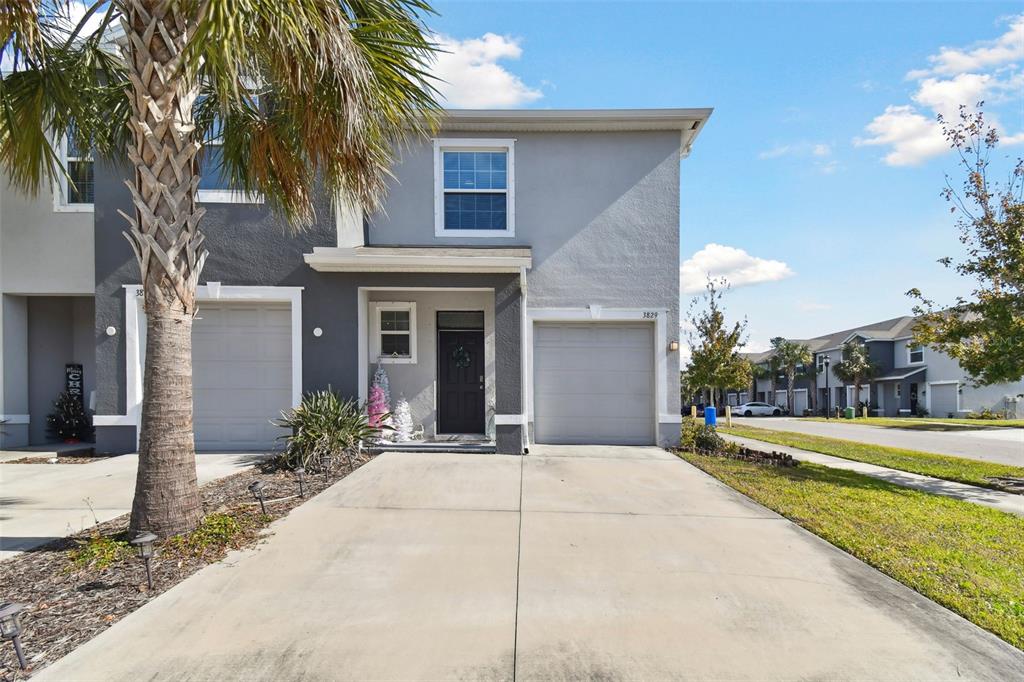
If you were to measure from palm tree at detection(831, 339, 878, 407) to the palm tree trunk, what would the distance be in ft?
150

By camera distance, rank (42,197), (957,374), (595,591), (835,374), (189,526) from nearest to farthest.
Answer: (595,591) → (189,526) → (42,197) → (957,374) → (835,374)

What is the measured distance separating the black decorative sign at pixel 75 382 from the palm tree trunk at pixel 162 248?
28.4ft

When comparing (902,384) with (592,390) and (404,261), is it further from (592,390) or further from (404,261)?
(404,261)

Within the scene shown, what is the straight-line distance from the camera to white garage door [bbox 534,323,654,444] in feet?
37.1

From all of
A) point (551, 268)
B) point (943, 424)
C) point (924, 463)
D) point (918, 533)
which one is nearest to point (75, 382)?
point (551, 268)

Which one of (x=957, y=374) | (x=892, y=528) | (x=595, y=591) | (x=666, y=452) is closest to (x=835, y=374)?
(x=957, y=374)

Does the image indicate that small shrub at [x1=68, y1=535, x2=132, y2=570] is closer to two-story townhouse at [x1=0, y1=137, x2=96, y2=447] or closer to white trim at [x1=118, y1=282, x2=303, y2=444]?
white trim at [x1=118, y1=282, x2=303, y2=444]

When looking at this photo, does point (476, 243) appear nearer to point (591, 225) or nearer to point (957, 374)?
point (591, 225)

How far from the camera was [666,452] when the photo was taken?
10.5m

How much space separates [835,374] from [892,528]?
43247 mm

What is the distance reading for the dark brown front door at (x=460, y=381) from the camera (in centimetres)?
1121

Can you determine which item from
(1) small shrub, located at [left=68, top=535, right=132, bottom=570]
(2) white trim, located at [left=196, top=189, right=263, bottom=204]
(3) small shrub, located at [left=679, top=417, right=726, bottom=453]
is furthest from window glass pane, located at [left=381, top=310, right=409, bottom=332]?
(1) small shrub, located at [left=68, top=535, right=132, bottom=570]

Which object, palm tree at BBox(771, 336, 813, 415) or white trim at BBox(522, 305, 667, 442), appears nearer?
white trim at BBox(522, 305, 667, 442)

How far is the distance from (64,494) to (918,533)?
10.3 m
